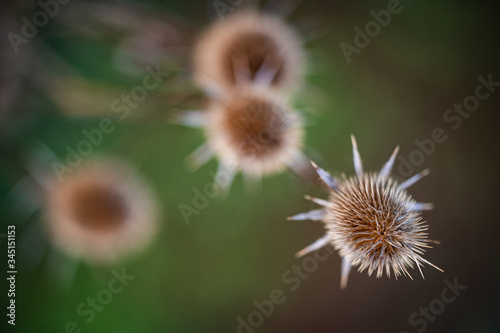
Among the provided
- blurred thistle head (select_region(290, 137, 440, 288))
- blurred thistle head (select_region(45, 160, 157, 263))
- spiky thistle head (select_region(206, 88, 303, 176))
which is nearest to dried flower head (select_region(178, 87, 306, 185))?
spiky thistle head (select_region(206, 88, 303, 176))

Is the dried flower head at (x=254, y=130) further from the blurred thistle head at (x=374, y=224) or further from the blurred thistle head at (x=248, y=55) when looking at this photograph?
the blurred thistle head at (x=374, y=224)

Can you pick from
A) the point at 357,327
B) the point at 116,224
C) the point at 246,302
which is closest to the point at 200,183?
the point at 116,224

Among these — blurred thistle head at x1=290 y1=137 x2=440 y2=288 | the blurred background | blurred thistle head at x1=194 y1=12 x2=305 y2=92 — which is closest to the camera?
blurred thistle head at x1=290 y1=137 x2=440 y2=288

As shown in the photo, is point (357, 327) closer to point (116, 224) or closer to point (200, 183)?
point (200, 183)

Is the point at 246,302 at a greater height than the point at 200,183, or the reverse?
the point at 200,183

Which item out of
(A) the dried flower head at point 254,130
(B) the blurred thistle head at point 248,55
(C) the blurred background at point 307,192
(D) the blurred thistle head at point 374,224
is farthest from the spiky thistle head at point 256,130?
(C) the blurred background at point 307,192

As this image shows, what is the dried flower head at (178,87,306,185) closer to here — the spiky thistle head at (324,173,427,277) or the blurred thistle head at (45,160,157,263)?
the spiky thistle head at (324,173,427,277)
